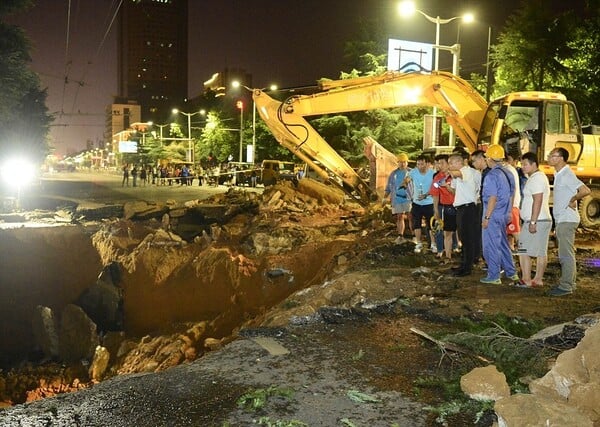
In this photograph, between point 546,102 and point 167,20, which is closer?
point 546,102

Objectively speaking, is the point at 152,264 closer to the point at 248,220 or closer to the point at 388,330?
the point at 248,220

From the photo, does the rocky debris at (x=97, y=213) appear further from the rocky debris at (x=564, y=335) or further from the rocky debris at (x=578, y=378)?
the rocky debris at (x=578, y=378)

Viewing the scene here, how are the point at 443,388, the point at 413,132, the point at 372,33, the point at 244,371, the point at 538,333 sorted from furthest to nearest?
the point at 372,33 → the point at 413,132 → the point at 538,333 → the point at 244,371 → the point at 443,388

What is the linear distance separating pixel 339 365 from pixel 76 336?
9.20 metres

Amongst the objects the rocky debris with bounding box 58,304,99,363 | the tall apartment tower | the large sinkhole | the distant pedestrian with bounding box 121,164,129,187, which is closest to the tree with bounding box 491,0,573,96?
the large sinkhole

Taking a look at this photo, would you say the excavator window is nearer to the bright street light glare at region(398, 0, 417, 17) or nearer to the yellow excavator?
the yellow excavator

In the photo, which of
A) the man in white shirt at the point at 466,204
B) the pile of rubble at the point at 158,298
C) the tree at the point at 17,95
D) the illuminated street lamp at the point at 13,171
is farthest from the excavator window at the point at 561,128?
the illuminated street lamp at the point at 13,171

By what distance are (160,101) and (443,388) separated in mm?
198173

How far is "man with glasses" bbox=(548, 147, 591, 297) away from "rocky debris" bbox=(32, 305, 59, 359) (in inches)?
408

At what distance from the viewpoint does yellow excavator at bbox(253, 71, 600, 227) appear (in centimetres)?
1312

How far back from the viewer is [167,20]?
191m

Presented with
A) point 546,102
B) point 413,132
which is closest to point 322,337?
point 546,102

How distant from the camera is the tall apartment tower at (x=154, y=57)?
187125mm

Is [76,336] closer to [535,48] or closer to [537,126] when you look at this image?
[537,126]
